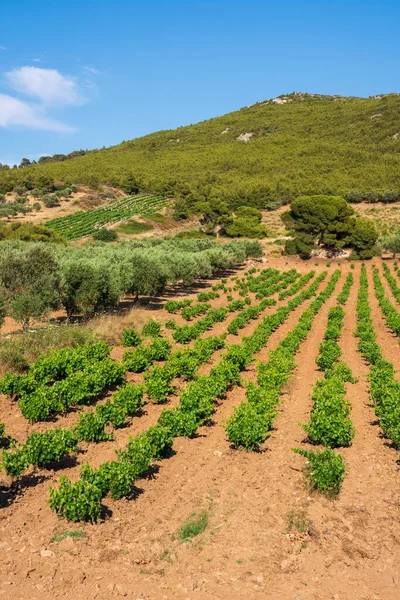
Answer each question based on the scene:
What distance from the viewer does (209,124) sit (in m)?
200

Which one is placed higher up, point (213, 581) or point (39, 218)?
point (39, 218)

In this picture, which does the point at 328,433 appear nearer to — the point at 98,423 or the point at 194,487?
the point at 194,487

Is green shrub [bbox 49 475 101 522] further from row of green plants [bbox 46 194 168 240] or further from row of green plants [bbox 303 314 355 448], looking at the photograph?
row of green plants [bbox 46 194 168 240]

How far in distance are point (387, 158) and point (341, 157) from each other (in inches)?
497

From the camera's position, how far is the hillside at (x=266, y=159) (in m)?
103

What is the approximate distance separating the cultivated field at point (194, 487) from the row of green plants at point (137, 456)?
0.11 ft

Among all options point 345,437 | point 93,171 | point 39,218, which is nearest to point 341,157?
point 93,171

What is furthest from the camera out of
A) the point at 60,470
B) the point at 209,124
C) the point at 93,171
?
the point at 209,124

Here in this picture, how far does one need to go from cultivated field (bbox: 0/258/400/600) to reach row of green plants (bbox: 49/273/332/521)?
32 millimetres

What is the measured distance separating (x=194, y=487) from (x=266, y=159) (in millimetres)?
133839

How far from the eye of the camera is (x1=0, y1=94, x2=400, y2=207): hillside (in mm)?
103125

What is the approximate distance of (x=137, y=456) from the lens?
8539mm

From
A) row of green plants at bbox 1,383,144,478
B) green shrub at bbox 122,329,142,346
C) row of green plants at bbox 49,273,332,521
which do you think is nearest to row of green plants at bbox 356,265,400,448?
row of green plants at bbox 49,273,332,521

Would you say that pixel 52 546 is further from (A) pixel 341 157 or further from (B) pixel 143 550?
(A) pixel 341 157
